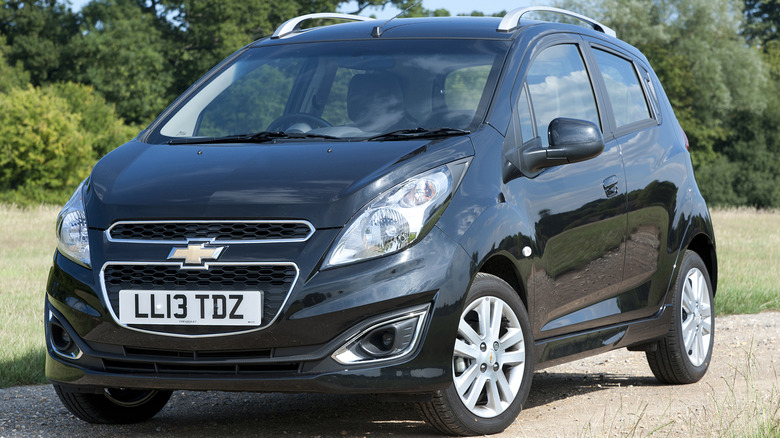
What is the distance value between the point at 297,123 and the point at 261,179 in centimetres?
91

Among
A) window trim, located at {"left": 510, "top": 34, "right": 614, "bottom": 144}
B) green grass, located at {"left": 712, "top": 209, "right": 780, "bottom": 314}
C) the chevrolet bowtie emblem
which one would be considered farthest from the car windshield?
green grass, located at {"left": 712, "top": 209, "right": 780, "bottom": 314}

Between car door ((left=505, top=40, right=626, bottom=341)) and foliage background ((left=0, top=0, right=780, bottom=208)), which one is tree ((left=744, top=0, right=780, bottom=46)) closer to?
foliage background ((left=0, top=0, right=780, bottom=208))

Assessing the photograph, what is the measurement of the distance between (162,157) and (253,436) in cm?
133

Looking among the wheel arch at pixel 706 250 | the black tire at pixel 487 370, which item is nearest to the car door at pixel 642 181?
the wheel arch at pixel 706 250

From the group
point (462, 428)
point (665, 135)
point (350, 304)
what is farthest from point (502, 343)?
point (665, 135)

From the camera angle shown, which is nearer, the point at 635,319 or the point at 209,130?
the point at 209,130

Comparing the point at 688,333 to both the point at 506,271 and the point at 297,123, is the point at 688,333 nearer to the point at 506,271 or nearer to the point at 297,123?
the point at 506,271

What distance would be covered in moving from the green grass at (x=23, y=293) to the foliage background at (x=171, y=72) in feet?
71.1

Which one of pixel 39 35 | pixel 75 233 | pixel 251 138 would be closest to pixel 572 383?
pixel 251 138

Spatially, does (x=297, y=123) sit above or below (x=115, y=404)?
above

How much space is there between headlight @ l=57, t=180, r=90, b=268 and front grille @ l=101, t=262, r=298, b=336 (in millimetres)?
271

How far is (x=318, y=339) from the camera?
425 cm

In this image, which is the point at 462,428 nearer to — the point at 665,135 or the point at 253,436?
the point at 253,436

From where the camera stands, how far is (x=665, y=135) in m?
6.65
